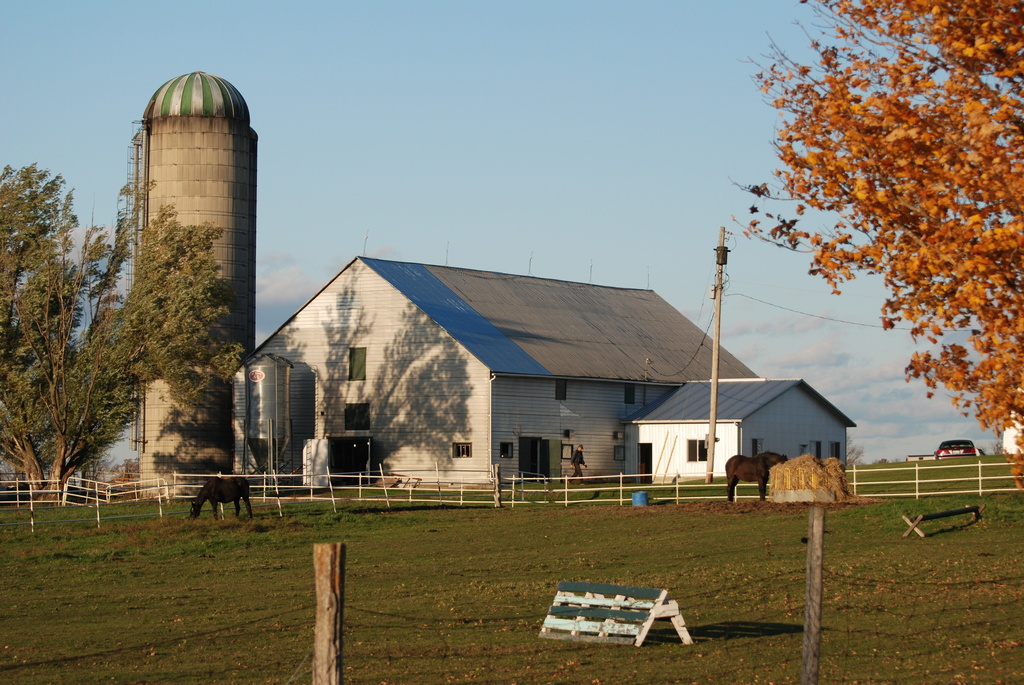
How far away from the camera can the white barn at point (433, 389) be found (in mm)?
49219

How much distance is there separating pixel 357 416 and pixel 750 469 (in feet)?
65.8

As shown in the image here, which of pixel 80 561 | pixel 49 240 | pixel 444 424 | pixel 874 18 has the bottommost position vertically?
pixel 80 561

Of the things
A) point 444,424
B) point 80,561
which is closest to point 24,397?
point 444,424

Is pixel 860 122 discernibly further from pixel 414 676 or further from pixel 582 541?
pixel 582 541

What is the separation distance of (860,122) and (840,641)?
7.35m

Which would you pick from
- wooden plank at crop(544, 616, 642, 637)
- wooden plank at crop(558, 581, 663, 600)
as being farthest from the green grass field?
wooden plank at crop(558, 581, 663, 600)

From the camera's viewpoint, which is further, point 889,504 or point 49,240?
point 49,240

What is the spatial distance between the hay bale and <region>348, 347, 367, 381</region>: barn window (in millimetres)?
20814

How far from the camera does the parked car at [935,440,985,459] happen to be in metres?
66.5

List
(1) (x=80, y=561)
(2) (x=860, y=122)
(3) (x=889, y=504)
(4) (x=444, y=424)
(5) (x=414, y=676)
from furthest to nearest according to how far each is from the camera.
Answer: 1. (4) (x=444, y=424)
2. (3) (x=889, y=504)
3. (1) (x=80, y=561)
4. (5) (x=414, y=676)
5. (2) (x=860, y=122)

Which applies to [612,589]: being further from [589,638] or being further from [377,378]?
[377,378]

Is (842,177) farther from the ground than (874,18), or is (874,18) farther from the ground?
(874,18)

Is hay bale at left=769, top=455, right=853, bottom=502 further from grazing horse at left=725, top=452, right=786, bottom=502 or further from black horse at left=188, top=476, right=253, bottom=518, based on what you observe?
black horse at left=188, top=476, right=253, bottom=518

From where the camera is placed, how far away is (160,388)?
54281 mm
